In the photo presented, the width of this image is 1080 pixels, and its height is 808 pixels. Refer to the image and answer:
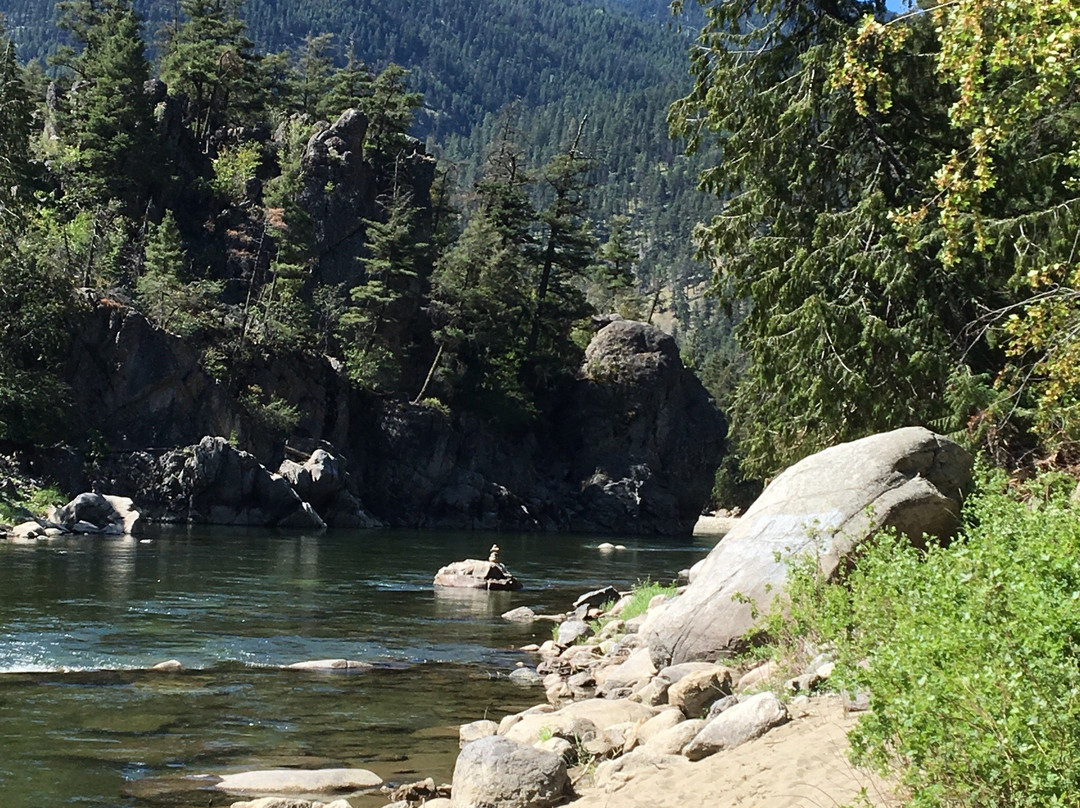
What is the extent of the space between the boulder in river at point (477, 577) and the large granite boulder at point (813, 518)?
13629 mm

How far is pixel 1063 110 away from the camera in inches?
601

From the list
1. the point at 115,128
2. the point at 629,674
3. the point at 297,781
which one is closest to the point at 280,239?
the point at 115,128

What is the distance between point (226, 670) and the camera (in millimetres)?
14469

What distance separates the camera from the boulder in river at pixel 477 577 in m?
27.0

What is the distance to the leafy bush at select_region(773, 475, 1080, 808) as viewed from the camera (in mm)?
4562

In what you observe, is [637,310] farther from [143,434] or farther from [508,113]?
[143,434]

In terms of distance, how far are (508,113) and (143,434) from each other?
114 ft

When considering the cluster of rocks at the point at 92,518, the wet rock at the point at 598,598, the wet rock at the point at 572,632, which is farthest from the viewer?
the cluster of rocks at the point at 92,518

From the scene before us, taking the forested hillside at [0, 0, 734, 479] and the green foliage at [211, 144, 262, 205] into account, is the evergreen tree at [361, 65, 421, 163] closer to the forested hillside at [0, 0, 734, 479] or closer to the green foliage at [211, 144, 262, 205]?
the forested hillside at [0, 0, 734, 479]

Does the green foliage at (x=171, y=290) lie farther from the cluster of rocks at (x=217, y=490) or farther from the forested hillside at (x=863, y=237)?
the forested hillside at (x=863, y=237)

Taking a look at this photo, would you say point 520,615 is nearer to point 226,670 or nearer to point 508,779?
point 226,670

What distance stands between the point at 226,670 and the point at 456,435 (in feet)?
173

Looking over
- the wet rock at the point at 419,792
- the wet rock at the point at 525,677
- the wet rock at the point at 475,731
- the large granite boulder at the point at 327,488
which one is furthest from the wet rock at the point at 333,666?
the large granite boulder at the point at 327,488

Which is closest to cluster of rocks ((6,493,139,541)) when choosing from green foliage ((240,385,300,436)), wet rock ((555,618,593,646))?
green foliage ((240,385,300,436))
